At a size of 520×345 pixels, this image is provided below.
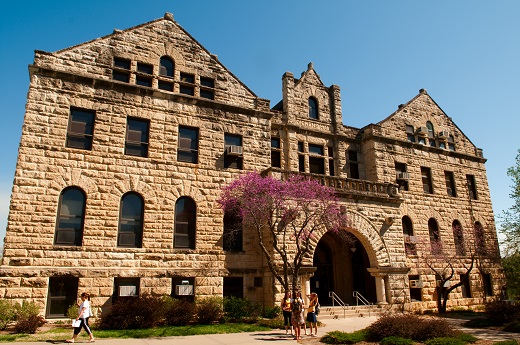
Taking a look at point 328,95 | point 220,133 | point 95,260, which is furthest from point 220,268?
point 328,95

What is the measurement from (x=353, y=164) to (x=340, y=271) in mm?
6996

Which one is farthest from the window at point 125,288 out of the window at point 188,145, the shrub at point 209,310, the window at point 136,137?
the window at point 188,145

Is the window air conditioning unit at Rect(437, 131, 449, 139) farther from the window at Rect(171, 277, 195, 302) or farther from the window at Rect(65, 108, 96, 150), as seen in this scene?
the window at Rect(65, 108, 96, 150)

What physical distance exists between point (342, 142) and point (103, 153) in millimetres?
14651

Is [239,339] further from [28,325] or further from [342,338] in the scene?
[28,325]

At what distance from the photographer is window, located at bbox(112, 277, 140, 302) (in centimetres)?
1622

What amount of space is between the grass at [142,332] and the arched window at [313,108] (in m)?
14.0

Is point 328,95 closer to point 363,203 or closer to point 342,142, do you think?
point 342,142

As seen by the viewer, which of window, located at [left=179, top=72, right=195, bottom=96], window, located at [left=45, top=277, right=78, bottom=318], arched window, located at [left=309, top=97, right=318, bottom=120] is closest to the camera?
window, located at [left=45, top=277, right=78, bottom=318]

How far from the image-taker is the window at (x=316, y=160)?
24.0 m

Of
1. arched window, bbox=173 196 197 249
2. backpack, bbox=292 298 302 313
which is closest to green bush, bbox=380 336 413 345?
backpack, bbox=292 298 302 313

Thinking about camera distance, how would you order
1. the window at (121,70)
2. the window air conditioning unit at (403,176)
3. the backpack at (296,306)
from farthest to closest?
the window air conditioning unit at (403,176) < the window at (121,70) < the backpack at (296,306)

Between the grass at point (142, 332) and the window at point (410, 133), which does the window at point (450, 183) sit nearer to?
the window at point (410, 133)

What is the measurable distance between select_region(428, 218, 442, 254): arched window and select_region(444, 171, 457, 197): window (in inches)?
130
